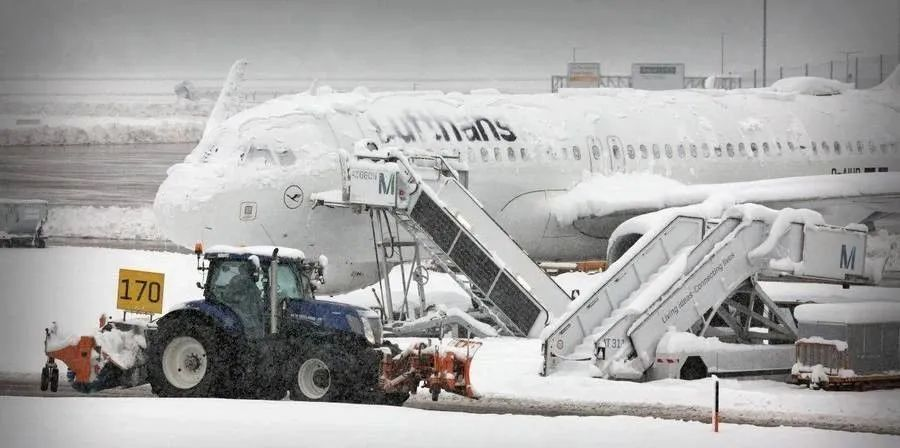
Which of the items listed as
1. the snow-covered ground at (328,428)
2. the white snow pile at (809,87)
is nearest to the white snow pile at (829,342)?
the snow-covered ground at (328,428)

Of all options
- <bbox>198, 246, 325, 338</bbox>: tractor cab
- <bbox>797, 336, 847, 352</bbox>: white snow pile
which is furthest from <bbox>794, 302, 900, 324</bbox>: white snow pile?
<bbox>198, 246, 325, 338</bbox>: tractor cab

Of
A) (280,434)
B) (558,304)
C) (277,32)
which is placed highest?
(277,32)

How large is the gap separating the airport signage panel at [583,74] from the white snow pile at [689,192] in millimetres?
31629

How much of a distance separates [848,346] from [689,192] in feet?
31.7

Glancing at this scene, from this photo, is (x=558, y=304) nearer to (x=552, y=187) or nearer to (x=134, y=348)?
(x=552, y=187)

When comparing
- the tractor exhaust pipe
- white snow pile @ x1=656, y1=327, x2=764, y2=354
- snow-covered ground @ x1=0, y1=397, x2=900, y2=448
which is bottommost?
snow-covered ground @ x1=0, y1=397, x2=900, y2=448

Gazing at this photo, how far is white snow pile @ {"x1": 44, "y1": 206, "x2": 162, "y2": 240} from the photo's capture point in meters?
54.4

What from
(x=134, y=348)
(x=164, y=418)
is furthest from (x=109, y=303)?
(x=164, y=418)

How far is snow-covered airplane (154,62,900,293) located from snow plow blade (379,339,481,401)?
8341mm

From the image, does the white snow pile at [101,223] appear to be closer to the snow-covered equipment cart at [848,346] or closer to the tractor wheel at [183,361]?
the tractor wheel at [183,361]

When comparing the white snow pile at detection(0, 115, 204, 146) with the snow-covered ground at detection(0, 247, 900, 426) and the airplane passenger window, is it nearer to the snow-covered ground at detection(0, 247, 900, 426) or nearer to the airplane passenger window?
the snow-covered ground at detection(0, 247, 900, 426)

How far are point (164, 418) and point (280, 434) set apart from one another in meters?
1.77

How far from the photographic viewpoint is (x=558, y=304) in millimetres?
29328

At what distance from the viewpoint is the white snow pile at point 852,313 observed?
81.9 feet
